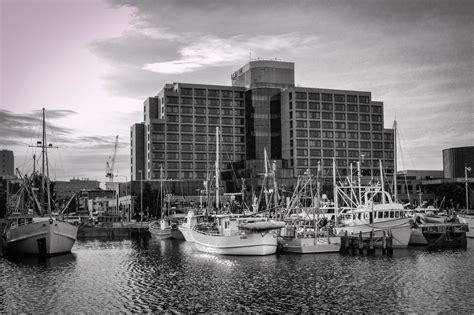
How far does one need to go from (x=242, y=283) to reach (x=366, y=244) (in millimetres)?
32859

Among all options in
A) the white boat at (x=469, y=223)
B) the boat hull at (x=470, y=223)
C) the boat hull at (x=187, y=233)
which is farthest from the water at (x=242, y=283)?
the boat hull at (x=470, y=223)

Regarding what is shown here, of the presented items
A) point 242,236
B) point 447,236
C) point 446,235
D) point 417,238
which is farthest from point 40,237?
point 447,236

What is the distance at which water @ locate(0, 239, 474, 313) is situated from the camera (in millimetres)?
45094

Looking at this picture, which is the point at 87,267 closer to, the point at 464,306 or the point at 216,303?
the point at 216,303

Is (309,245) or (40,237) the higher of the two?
(40,237)

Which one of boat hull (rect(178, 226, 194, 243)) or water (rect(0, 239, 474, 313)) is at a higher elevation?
boat hull (rect(178, 226, 194, 243))

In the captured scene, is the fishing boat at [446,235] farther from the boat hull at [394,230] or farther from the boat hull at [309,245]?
the boat hull at [309,245]

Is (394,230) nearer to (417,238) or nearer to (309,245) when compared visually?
(417,238)

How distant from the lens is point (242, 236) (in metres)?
78.4

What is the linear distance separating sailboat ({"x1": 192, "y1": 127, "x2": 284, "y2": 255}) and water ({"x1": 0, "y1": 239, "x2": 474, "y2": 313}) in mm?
1754

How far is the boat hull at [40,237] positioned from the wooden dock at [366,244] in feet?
138

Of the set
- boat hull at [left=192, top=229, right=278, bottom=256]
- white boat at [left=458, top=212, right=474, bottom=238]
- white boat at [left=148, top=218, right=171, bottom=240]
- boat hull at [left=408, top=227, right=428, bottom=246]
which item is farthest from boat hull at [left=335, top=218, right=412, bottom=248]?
white boat at [left=148, top=218, right=171, bottom=240]

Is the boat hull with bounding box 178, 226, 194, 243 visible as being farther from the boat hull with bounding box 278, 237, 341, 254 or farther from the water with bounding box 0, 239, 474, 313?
the boat hull with bounding box 278, 237, 341, 254

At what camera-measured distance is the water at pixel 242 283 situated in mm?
45094
